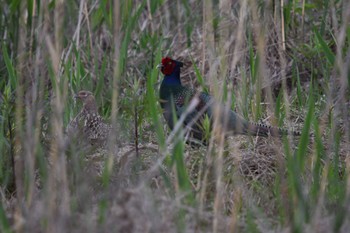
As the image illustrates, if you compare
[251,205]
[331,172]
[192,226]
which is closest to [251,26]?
[331,172]

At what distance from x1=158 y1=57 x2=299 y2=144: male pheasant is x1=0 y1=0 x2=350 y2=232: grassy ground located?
8 cm

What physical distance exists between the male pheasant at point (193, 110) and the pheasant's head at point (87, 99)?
40 cm

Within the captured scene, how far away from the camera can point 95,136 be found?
4.67 meters

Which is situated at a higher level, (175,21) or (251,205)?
(175,21)

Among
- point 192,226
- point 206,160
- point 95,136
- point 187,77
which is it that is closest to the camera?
point 192,226

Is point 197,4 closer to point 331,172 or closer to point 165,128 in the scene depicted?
point 165,128

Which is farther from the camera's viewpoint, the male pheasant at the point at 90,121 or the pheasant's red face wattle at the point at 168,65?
the pheasant's red face wattle at the point at 168,65

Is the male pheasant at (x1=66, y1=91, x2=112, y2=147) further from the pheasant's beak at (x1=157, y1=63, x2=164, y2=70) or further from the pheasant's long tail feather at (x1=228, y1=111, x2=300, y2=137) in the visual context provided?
the pheasant's long tail feather at (x1=228, y1=111, x2=300, y2=137)

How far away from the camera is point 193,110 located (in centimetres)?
490

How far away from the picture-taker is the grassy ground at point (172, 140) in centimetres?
273

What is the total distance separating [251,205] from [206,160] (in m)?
0.39

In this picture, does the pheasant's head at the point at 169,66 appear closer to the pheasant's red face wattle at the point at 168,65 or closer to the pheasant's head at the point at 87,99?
the pheasant's red face wattle at the point at 168,65

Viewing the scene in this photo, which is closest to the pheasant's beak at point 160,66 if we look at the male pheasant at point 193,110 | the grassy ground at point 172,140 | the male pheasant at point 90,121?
the male pheasant at point 193,110

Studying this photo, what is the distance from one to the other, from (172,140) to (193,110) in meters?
0.77
